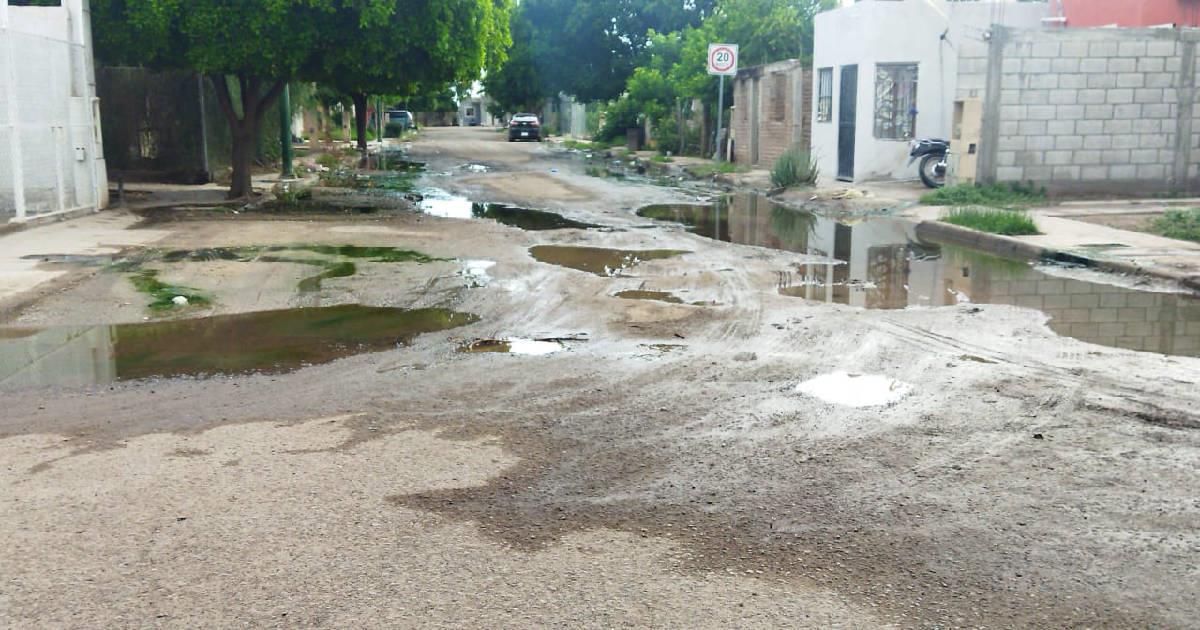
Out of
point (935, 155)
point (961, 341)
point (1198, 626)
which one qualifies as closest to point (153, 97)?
point (935, 155)

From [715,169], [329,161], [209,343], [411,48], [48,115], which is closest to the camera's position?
[209,343]

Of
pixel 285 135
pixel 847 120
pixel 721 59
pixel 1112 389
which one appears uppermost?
pixel 721 59

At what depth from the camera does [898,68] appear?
23.9m

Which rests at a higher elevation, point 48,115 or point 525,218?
point 48,115

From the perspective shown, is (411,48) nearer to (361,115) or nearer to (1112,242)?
(1112,242)

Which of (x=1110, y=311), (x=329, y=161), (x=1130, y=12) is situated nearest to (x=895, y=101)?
(x=1130, y=12)

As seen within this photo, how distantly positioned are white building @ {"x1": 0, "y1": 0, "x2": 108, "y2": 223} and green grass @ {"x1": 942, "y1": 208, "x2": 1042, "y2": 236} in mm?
13385

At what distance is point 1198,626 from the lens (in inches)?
146

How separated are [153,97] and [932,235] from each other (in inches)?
693

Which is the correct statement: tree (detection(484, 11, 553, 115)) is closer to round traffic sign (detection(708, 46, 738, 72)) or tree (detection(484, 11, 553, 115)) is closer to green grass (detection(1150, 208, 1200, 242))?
round traffic sign (detection(708, 46, 738, 72))

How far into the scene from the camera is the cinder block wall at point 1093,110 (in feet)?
62.2

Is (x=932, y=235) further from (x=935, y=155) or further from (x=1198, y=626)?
(x=1198, y=626)

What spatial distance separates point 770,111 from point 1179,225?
56.7 feet

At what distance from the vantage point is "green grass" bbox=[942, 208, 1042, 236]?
14.3 m
